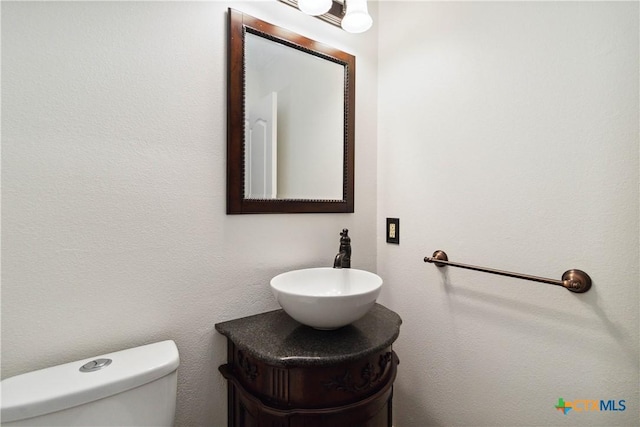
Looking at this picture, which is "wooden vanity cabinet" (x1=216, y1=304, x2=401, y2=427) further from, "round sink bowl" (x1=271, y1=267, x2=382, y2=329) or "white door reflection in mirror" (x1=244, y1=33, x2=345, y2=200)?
"white door reflection in mirror" (x1=244, y1=33, x2=345, y2=200)

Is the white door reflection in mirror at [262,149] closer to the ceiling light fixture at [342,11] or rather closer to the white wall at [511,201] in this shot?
the ceiling light fixture at [342,11]

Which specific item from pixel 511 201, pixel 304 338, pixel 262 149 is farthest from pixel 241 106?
pixel 511 201

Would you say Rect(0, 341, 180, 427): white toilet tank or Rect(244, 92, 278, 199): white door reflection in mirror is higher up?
Rect(244, 92, 278, 199): white door reflection in mirror

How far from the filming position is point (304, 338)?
0.95 metres

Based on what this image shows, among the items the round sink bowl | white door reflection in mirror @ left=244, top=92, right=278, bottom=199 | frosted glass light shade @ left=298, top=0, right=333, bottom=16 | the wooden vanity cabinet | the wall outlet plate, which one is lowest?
the wooden vanity cabinet

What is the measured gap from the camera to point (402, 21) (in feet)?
4.65

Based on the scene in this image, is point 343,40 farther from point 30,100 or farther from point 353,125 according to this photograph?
point 30,100

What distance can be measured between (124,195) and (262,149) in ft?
1.71

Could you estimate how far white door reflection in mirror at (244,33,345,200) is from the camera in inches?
45.4

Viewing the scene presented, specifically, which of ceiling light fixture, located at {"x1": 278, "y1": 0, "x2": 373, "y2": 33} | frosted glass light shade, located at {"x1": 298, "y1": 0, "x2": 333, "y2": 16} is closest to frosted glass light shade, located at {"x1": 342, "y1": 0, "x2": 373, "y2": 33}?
ceiling light fixture, located at {"x1": 278, "y1": 0, "x2": 373, "y2": 33}

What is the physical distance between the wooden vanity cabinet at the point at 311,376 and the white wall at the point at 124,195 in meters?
0.18

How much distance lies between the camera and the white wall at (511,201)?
841 millimetres

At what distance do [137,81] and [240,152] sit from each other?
1.28 ft

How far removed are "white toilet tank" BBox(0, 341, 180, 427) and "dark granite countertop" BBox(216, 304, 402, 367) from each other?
23cm
